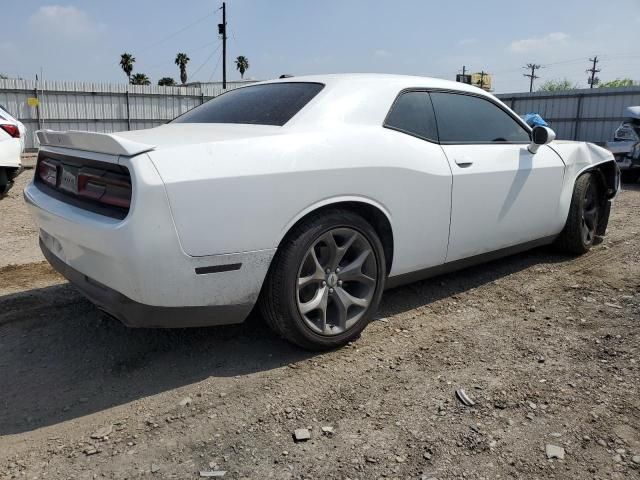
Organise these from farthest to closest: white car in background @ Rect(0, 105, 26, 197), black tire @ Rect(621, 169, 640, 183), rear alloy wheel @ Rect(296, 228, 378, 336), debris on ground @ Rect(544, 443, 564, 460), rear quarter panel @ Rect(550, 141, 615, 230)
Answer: black tire @ Rect(621, 169, 640, 183)
white car in background @ Rect(0, 105, 26, 197)
rear quarter panel @ Rect(550, 141, 615, 230)
rear alloy wheel @ Rect(296, 228, 378, 336)
debris on ground @ Rect(544, 443, 564, 460)

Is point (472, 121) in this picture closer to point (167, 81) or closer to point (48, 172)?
point (48, 172)

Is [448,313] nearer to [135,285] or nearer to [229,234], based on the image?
[229,234]

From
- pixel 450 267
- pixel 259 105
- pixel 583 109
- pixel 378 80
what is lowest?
pixel 450 267

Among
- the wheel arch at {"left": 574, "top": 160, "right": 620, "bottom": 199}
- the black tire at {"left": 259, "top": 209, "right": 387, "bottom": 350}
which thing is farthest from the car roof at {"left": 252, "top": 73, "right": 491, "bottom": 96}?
the wheel arch at {"left": 574, "top": 160, "right": 620, "bottom": 199}

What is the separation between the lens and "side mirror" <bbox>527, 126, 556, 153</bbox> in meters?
4.16

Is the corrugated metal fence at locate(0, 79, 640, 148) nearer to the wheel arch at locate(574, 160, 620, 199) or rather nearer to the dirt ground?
the wheel arch at locate(574, 160, 620, 199)

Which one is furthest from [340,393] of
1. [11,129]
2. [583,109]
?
[583,109]

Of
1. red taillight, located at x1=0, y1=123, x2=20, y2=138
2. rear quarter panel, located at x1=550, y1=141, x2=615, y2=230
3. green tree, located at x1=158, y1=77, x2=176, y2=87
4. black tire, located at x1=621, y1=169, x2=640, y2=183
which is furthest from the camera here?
green tree, located at x1=158, y1=77, x2=176, y2=87

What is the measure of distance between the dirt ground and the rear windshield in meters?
1.28

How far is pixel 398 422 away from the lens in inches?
96.1

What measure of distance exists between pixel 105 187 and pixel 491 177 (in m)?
2.47

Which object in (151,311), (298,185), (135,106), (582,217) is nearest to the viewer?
(151,311)

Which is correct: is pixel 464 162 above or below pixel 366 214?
above

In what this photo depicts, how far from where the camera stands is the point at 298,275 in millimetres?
2836
